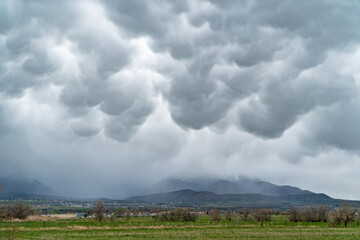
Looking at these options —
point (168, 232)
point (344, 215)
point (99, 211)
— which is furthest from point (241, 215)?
point (168, 232)

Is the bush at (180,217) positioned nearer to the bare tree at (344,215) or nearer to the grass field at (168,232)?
the bare tree at (344,215)

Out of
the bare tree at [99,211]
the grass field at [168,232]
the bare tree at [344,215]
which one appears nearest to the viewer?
the grass field at [168,232]

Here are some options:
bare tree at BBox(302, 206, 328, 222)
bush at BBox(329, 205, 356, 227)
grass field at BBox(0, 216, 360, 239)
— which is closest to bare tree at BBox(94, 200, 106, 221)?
grass field at BBox(0, 216, 360, 239)

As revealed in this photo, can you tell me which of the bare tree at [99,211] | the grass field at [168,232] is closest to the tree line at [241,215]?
the bare tree at [99,211]

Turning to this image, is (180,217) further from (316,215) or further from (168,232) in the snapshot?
(168,232)

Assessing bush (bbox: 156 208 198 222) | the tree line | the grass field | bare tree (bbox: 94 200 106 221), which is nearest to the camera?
the grass field

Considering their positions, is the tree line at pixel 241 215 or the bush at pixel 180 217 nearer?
the tree line at pixel 241 215

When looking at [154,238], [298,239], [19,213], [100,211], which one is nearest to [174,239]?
[154,238]

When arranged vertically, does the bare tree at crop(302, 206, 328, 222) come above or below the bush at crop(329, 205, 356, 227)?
below

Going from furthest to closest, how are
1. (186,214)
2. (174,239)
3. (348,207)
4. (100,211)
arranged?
(186,214) → (100,211) → (348,207) → (174,239)

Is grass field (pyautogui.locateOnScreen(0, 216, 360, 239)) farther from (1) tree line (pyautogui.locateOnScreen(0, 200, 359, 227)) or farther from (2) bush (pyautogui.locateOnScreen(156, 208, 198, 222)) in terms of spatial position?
(2) bush (pyautogui.locateOnScreen(156, 208, 198, 222))

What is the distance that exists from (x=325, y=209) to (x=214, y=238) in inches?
4576

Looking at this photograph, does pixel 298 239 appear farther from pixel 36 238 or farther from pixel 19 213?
pixel 19 213

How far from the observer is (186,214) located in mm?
133250
